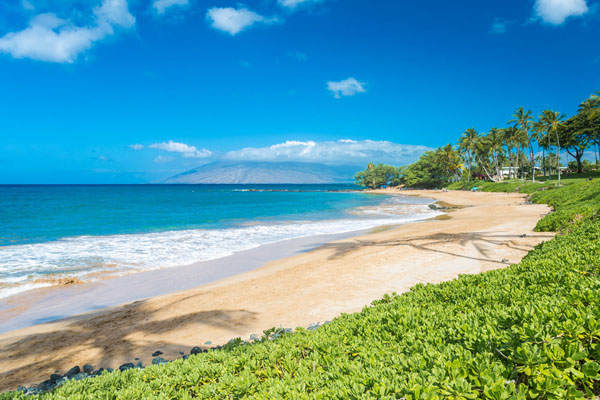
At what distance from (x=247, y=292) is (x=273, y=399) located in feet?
27.0

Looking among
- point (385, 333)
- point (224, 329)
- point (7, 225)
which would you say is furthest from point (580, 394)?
point (7, 225)

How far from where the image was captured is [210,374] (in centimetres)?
430

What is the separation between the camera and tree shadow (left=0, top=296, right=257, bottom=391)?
273 inches

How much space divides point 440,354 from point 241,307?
7.51 m

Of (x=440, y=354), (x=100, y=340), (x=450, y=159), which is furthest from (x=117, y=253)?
(x=450, y=159)

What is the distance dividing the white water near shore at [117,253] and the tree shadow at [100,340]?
561cm

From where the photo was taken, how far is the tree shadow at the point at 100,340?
693 cm

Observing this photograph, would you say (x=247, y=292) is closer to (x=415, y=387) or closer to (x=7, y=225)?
(x=415, y=387)

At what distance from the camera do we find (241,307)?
9.64 meters

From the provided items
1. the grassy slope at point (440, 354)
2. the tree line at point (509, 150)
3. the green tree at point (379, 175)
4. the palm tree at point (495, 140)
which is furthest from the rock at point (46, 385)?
the green tree at point (379, 175)

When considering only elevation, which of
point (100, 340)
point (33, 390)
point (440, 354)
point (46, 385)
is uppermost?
point (440, 354)

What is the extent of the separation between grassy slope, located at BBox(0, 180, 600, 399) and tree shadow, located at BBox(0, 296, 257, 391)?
119 inches

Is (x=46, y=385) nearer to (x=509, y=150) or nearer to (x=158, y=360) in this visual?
(x=158, y=360)

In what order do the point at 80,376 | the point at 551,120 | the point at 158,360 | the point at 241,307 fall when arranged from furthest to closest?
1. the point at 551,120
2. the point at 241,307
3. the point at 158,360
4. the point at 80,376
